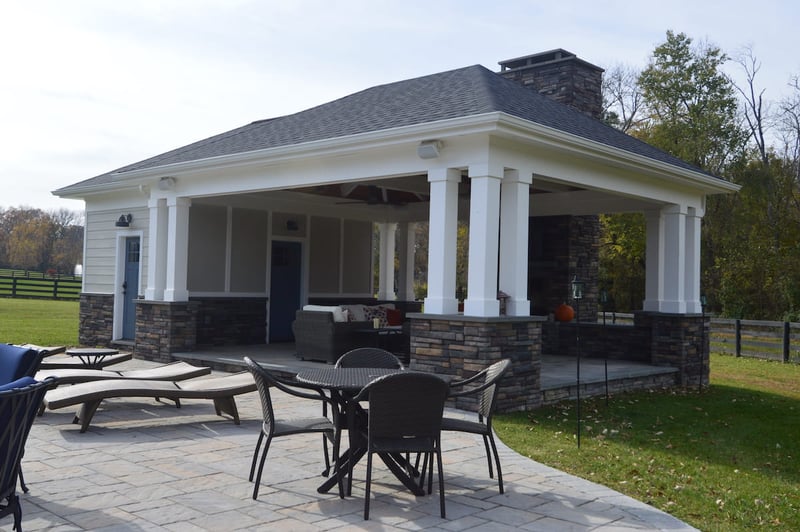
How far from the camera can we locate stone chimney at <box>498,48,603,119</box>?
48.1 feet

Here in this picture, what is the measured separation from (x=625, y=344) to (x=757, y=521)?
799 centimetres

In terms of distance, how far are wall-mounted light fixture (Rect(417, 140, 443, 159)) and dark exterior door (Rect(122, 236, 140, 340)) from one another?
26.1 feet

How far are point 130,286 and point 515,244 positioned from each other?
29.3ft

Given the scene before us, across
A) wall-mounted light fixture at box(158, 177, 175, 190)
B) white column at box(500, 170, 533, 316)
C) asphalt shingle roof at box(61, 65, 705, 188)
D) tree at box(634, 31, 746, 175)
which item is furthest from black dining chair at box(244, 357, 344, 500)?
tree at box(634, 31, 746, 175)

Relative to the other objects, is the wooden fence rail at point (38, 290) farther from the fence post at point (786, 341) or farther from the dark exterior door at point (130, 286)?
the fence post at point (786, 341)

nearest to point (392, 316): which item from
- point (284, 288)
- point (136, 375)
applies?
point (284, 288)

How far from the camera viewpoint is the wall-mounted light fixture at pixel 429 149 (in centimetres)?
866

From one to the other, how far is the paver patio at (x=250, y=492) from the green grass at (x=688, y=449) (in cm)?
42

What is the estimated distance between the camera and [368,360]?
609 centimetres

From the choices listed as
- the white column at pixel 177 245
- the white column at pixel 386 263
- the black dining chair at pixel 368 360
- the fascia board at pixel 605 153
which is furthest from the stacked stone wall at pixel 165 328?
the black dining chair at pixel 368 360

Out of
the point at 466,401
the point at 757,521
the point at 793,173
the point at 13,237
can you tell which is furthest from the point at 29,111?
the point at 13,237

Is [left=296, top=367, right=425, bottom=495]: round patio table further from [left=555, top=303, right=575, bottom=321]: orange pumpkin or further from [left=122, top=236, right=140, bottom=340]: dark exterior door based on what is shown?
[left=122, top=236, right=140, bottom=340]: dark exterior door

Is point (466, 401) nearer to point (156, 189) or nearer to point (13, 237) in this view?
point (156, 189)

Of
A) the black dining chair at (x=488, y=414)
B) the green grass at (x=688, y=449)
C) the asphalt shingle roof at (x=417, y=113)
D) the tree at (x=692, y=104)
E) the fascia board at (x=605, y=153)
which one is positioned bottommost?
the green grass at (x=688, y=449)
